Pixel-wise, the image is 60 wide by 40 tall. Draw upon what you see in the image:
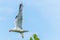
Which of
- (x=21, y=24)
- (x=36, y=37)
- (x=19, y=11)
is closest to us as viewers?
(x=19, y=11)

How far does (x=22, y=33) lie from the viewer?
1827cm

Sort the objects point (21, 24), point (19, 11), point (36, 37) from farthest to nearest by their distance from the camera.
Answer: point (36, 37) < point (21, 24) < point (19, 11)

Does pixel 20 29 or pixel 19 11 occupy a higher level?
pixel 19 11

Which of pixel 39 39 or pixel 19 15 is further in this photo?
pixel 39 39

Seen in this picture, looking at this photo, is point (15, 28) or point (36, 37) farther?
point (36, 37)

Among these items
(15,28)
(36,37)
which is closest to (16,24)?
(15,28)

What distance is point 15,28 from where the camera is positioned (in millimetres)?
18406

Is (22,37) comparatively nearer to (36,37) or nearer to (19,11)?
(19,11)

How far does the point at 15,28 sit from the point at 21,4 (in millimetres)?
2178

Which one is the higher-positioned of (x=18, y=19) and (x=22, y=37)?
(x=18, y=19)

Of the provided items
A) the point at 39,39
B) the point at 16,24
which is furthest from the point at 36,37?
the point at 16,24

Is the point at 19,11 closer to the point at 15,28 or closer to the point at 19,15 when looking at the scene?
the point at 19,15

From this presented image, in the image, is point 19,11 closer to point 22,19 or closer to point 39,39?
point 22,19

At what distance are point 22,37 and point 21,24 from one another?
1030 mm
